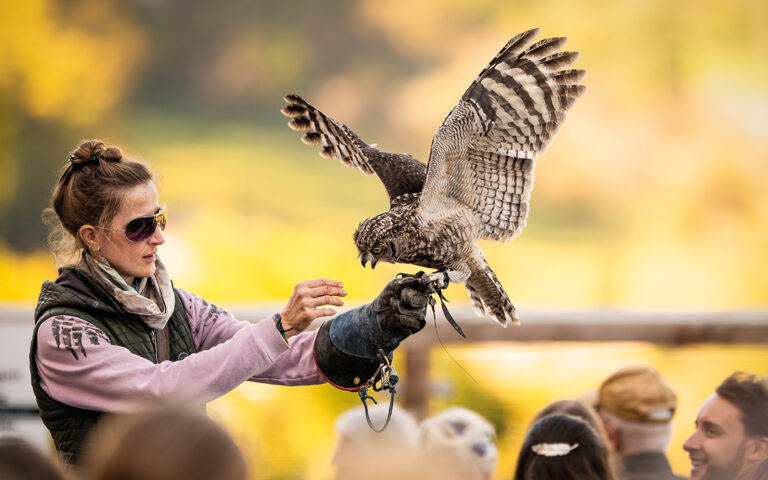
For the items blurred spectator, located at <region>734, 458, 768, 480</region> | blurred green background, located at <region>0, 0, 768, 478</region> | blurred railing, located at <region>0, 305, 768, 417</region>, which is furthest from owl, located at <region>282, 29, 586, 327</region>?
blurred green background, located at <region>0, 0, 768, 478</region>

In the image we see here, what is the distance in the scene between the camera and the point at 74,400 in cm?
167

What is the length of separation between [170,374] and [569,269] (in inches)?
224

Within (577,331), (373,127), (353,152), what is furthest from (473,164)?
(373,127)

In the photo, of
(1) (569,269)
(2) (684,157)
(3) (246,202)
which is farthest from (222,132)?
(2) (684,157)

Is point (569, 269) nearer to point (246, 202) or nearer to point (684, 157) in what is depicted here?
point (684, 157)

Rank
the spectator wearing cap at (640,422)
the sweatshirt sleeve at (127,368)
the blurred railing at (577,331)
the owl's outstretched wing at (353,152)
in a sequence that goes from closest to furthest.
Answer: the sweatshirt sleeve at (127,368), the owl's outstretched wing at (353,152), the spectator wearing cap at (640,422), the blurred railing at (577,331)

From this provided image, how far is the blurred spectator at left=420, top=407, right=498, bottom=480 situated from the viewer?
8.43ft

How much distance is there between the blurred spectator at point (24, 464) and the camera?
120cm

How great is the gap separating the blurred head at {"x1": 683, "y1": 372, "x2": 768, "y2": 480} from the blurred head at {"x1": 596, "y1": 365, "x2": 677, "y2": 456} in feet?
1.28

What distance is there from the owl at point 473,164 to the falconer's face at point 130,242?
54cm

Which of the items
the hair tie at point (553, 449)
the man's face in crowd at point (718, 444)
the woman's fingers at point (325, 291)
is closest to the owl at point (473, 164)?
the woman's fingers at point (325, 291)

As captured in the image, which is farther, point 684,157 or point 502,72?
point 684,157

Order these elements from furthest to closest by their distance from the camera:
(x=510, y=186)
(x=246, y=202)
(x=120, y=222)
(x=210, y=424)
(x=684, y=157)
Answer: (x=684, y=157)
(x=246, y=202)
(x=510, y=186)
(x=120, y=222)
(x=210, y=424)

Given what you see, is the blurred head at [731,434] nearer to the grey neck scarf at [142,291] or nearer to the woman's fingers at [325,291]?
the woman's fingers at [325,291]
